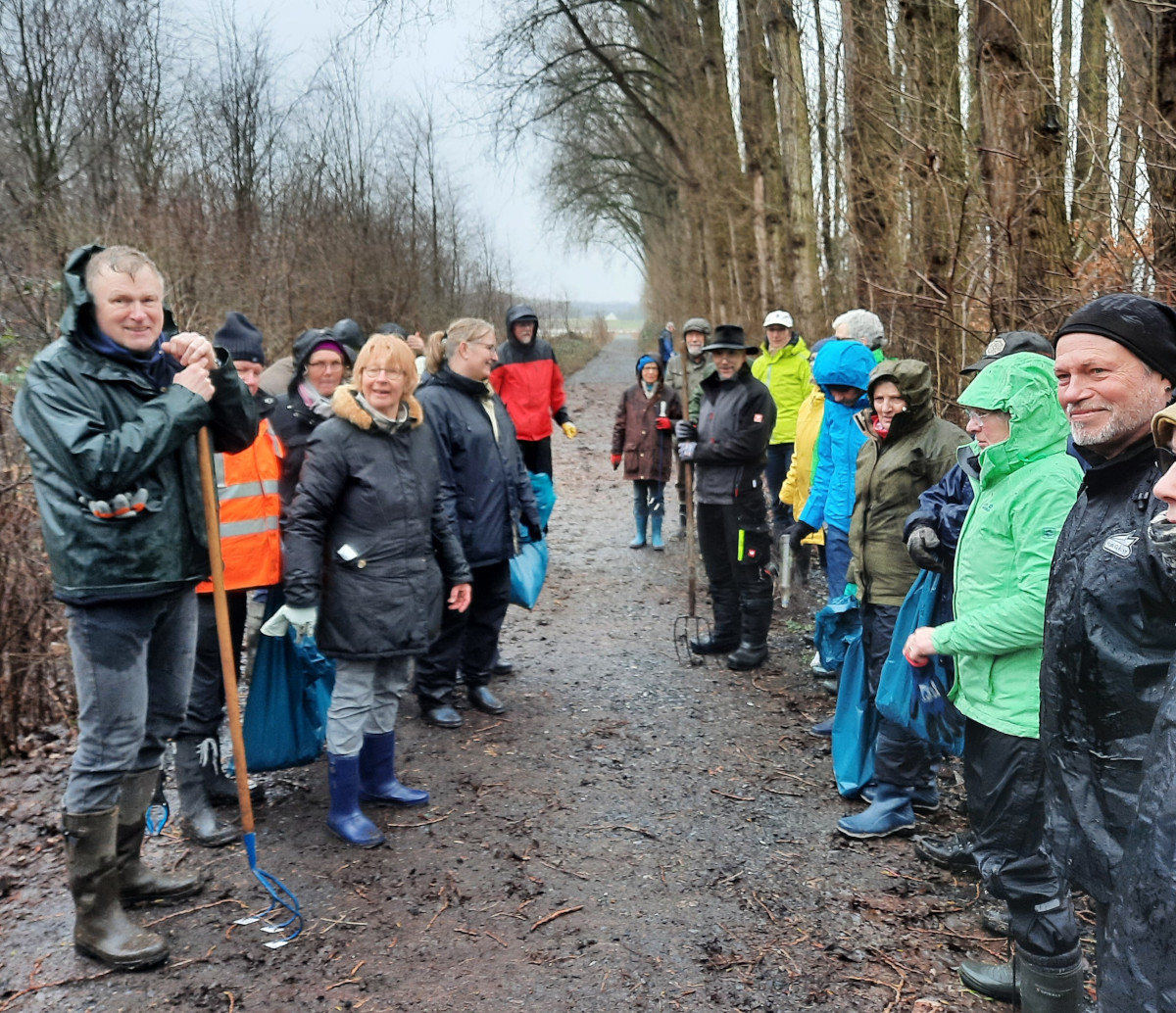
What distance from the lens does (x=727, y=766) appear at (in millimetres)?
5055

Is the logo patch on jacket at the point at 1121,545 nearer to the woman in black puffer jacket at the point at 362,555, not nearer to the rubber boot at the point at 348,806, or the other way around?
the woman in black puffer jacket at the point at 362,555

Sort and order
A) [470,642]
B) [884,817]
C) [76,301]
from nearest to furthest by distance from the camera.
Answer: [76,301], [884,817], [470,642]

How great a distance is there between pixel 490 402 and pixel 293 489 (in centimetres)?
129

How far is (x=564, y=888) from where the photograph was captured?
3859mm

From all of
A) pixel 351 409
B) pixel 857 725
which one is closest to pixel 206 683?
pixel 351 409

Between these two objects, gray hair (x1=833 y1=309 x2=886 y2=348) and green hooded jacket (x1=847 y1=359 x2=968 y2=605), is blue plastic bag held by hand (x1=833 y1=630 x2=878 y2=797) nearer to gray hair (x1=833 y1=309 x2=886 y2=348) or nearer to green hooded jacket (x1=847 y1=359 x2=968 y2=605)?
green hooded jacket (x1=847 y1=359 x2=968 y2=605)

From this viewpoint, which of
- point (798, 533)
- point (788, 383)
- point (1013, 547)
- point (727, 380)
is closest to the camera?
point (1013, 547)

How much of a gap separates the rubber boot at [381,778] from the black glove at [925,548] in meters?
2.41

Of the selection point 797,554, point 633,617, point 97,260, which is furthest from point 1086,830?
point 797,554

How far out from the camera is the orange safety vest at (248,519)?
438 cm

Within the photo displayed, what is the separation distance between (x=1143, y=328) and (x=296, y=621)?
123 inches

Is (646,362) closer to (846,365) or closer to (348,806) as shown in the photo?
(846,365)

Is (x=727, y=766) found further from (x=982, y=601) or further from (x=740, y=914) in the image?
(x=982, y=601)

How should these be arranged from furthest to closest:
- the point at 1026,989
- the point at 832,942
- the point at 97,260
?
the point at 832,942, the point at 97,260, the point at 1026,989
